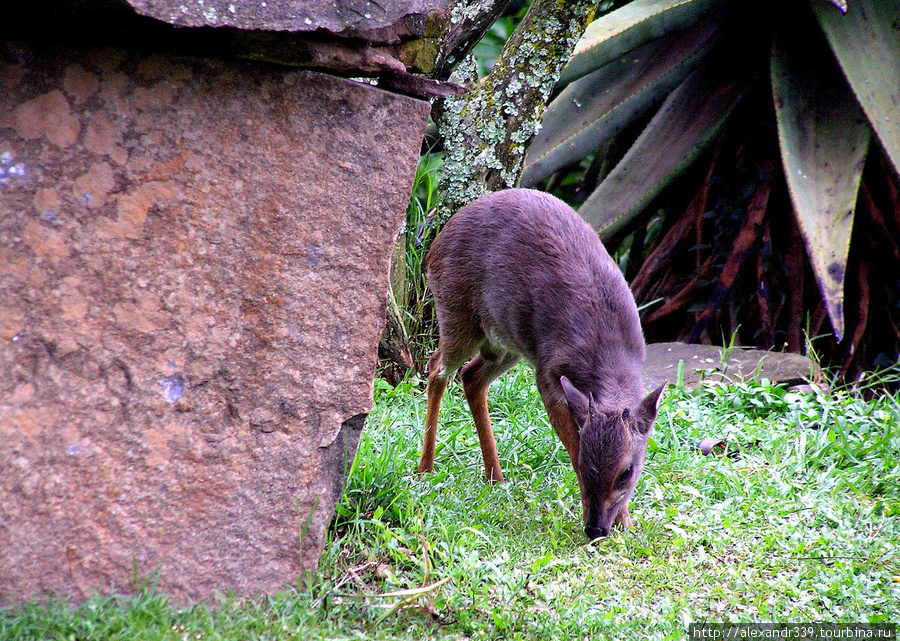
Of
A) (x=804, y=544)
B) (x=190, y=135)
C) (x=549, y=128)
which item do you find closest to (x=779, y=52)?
(x=549, y=128)

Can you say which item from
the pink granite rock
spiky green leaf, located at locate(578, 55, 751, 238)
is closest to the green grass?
the pink granite rock

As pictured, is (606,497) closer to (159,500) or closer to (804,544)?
(804,544)

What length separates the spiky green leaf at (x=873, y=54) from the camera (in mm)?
5277

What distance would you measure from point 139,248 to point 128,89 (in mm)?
503

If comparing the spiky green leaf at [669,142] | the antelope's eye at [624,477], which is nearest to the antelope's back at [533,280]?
the antelope's eye at [624,477]

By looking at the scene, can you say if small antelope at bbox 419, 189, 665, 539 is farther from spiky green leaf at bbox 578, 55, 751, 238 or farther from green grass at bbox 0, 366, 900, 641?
spiky green leaf at bbox 578, 55, 751, 238

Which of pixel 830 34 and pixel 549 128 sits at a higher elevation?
pixel 830 34

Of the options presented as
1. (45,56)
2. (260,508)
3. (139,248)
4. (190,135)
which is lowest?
(260,508)

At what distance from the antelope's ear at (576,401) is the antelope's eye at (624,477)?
280 millimetres

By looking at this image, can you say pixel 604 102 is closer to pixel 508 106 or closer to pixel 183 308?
pixel 508 106

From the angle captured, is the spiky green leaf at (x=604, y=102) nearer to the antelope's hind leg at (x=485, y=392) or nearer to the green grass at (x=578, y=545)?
the antelope's hind leg at (x=485, y=392)

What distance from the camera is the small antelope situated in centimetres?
380

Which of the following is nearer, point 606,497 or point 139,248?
point 139,248

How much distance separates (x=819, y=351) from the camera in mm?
6230
